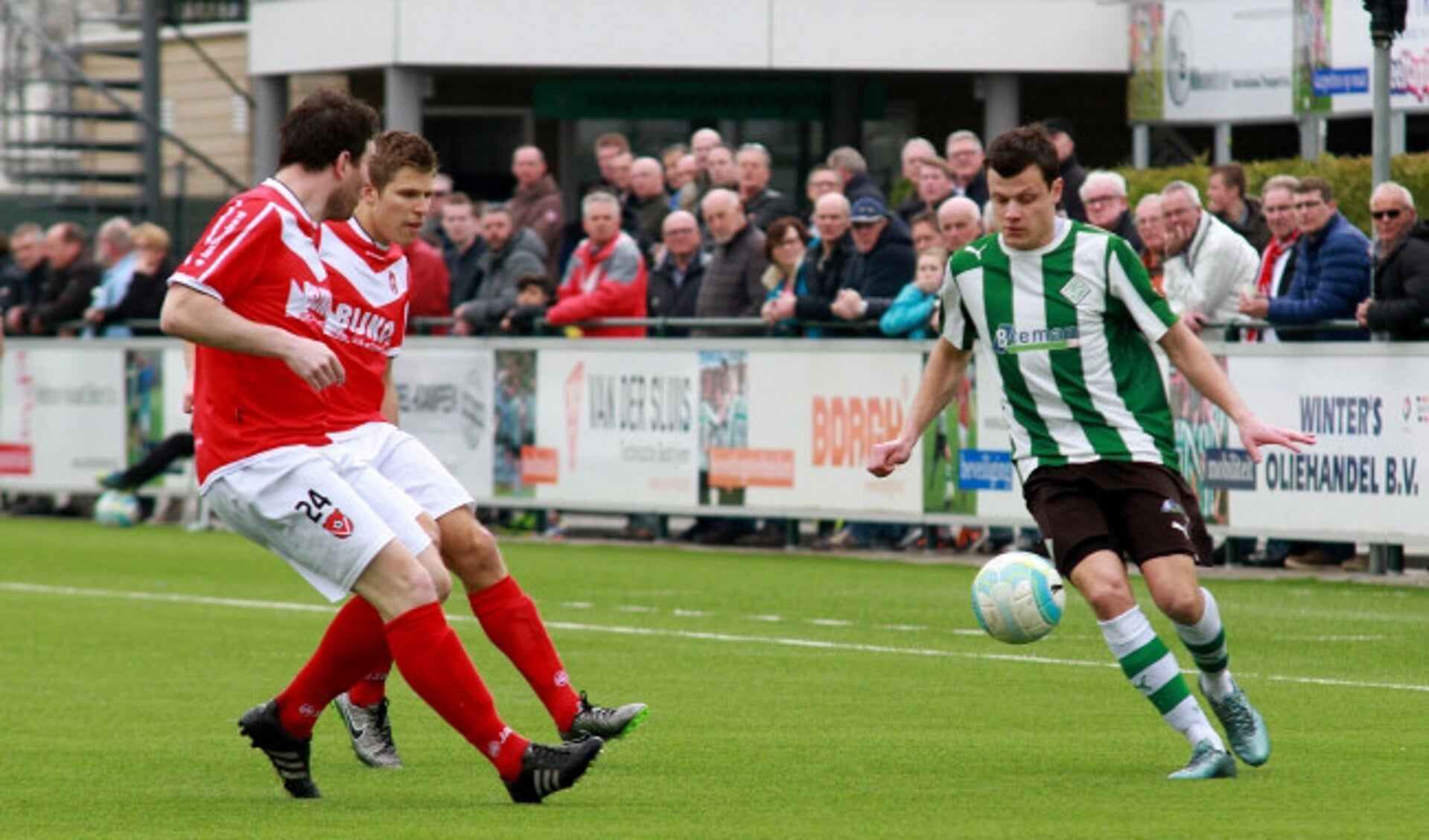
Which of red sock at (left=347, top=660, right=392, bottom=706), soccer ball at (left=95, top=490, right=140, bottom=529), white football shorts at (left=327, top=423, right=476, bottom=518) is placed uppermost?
white football shorts at (left=327, top=423, right=476, bottom=518)

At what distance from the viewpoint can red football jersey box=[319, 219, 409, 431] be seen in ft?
28.1

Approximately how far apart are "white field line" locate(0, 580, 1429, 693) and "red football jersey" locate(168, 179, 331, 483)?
4882 mm

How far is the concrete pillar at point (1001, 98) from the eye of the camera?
32375mm

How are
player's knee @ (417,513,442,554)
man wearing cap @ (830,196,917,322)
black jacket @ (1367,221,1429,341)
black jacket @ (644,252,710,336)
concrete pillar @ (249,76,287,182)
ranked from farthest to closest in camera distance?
concrete pillar @ (249,76,287,182), black jacket @ (644,252,710,336), man wearing cap @ (830,196,917,322), black jacket @ (1367,221,1429,341), player's knee @ (417,513,442,554)

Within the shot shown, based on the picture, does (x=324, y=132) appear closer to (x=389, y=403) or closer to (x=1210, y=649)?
(x=389, y=403)

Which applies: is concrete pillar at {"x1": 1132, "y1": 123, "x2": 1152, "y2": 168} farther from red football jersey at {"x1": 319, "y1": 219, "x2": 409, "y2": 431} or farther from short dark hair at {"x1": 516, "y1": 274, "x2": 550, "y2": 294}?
red football jersey at {"x1": 319, "y1": 219, "x2": 409, "y2": 431}

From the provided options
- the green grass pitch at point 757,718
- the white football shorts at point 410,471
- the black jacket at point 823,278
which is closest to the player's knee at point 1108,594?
the green grass pitch at point 757,718

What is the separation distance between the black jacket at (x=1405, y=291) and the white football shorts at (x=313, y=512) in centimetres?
876

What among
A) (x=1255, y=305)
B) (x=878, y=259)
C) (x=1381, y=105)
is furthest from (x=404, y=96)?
(x=1255, y=305)

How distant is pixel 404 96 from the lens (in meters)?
31.5

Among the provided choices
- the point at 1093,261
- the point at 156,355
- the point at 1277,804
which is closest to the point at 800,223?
the point at 156,355

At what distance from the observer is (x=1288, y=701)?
1073 centimetres

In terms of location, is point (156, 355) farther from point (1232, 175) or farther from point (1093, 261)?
point (1093, 261)

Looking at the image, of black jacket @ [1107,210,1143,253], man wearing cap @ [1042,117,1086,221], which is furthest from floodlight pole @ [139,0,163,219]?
black jacket @ [1107,210,1143,253]
